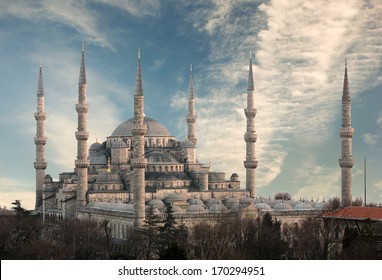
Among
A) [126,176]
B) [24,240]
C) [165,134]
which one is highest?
[165,134]

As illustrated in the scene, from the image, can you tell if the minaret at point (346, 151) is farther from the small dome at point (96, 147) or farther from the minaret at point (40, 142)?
the minaret at point (40, 142)

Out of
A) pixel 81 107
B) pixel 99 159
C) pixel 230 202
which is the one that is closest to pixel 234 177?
pixel 230 202

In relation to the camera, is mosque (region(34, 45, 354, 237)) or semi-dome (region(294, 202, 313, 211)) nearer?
mosque (region(34, 45, 354, 237))

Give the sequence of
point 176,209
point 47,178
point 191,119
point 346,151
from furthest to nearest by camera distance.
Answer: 1. point 191,119
2. point 47,178
3. point 346,151
4. point 176,209

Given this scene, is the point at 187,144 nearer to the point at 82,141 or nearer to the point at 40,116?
the point at 82,141

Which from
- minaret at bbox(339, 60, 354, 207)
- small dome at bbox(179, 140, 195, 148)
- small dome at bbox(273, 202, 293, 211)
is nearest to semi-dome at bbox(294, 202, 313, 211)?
small dome at bbox(273, 202, 293, 211)

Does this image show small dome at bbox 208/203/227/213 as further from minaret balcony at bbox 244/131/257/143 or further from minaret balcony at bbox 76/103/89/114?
minaret balcony at bbox 76/103/89/114
